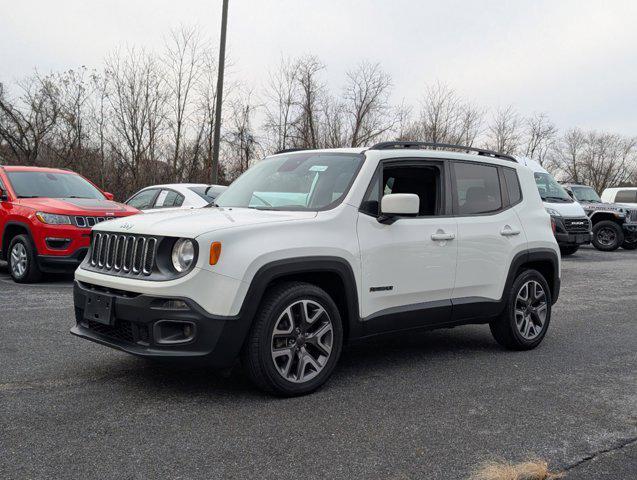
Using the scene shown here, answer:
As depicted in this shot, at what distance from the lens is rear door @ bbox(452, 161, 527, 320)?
5384 millimetres

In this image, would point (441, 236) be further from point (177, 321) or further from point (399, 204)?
point (177, 321)

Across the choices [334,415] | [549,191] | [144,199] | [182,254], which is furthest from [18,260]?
[549,191]

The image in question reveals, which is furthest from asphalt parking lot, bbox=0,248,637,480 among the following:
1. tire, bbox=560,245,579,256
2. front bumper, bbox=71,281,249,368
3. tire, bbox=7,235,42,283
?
tire, bbox=560,245,579,256

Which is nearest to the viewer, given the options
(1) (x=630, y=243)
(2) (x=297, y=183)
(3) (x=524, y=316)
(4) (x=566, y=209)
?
(2) (x=297, y=183)

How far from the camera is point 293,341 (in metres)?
4.34

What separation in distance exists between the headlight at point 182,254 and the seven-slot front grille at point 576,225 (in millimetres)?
13151

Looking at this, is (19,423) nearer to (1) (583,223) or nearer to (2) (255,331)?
(2) (255,331)

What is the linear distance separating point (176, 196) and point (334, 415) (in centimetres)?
804

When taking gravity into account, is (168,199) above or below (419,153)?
below

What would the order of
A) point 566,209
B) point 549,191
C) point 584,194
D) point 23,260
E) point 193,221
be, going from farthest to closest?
point 584,194
point 549,191
point 566,209
point 23,260
point 193,221

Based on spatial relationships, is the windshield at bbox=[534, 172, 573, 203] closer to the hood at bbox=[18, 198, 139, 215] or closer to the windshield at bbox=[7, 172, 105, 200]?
the hood at bbox=[18, 198, 139, 215]

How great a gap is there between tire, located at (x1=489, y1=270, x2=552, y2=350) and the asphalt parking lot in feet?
0.47

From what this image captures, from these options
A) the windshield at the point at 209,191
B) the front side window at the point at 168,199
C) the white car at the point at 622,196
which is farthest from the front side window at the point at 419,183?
the white car at the point at 622,196

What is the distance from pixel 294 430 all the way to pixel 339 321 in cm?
98
